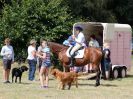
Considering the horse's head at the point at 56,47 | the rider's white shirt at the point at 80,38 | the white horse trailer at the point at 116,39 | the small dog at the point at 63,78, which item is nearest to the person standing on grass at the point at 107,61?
the white horse trailer at the point at 116,39

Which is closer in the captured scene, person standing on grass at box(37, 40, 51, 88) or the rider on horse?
person standing on grass at box(37, 40, 51, 88)

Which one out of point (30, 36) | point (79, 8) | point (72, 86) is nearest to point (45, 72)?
point (72, 86)

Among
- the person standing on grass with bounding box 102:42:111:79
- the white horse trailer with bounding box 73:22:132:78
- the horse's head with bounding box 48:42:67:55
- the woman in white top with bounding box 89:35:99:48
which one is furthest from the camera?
the white horse trailer with bounding box 73:22:132:78

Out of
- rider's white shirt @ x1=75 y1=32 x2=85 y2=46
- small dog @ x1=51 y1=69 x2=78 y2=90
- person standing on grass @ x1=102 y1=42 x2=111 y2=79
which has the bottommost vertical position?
small dog @ x1=51 y1=69 x2=78 y2=90

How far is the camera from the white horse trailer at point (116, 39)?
27.1 meters

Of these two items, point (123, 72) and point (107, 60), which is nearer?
point (107, 60)

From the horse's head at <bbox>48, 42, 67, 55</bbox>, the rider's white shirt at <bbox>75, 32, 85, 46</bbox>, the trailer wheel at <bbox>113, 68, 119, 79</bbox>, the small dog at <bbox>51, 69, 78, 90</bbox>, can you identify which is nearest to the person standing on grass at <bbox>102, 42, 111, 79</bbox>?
the trailer wheel at <bbox>113, 68, 119, 79</bbox>

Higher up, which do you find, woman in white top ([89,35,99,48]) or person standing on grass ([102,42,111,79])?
woman in white top ([89,35,99,48])

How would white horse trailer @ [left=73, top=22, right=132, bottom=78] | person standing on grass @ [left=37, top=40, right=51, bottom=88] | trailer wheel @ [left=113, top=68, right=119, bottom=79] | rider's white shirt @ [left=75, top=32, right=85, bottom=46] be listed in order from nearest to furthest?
person standing on grass @ [left=37, top=40, right=51, bottom=88] → rider's white shirt @ [left=75, top=32, right=85, bottom=46] → white horse trailer @ [left=73, top=22, right=132, bottom=78] → trailer wheel @ [left=113, top=68, right=119, bottom=79]

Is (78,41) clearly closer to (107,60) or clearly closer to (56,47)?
(56,47)

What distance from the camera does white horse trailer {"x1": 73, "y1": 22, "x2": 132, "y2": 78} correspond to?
27.1 meters

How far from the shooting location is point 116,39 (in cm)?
2788

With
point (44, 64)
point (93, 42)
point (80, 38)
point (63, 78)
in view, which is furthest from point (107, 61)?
point (63, 78)

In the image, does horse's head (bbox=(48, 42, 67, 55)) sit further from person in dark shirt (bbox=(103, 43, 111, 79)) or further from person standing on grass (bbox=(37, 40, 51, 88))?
person standing on grass (bbox=(37, 40, 51, 88))
